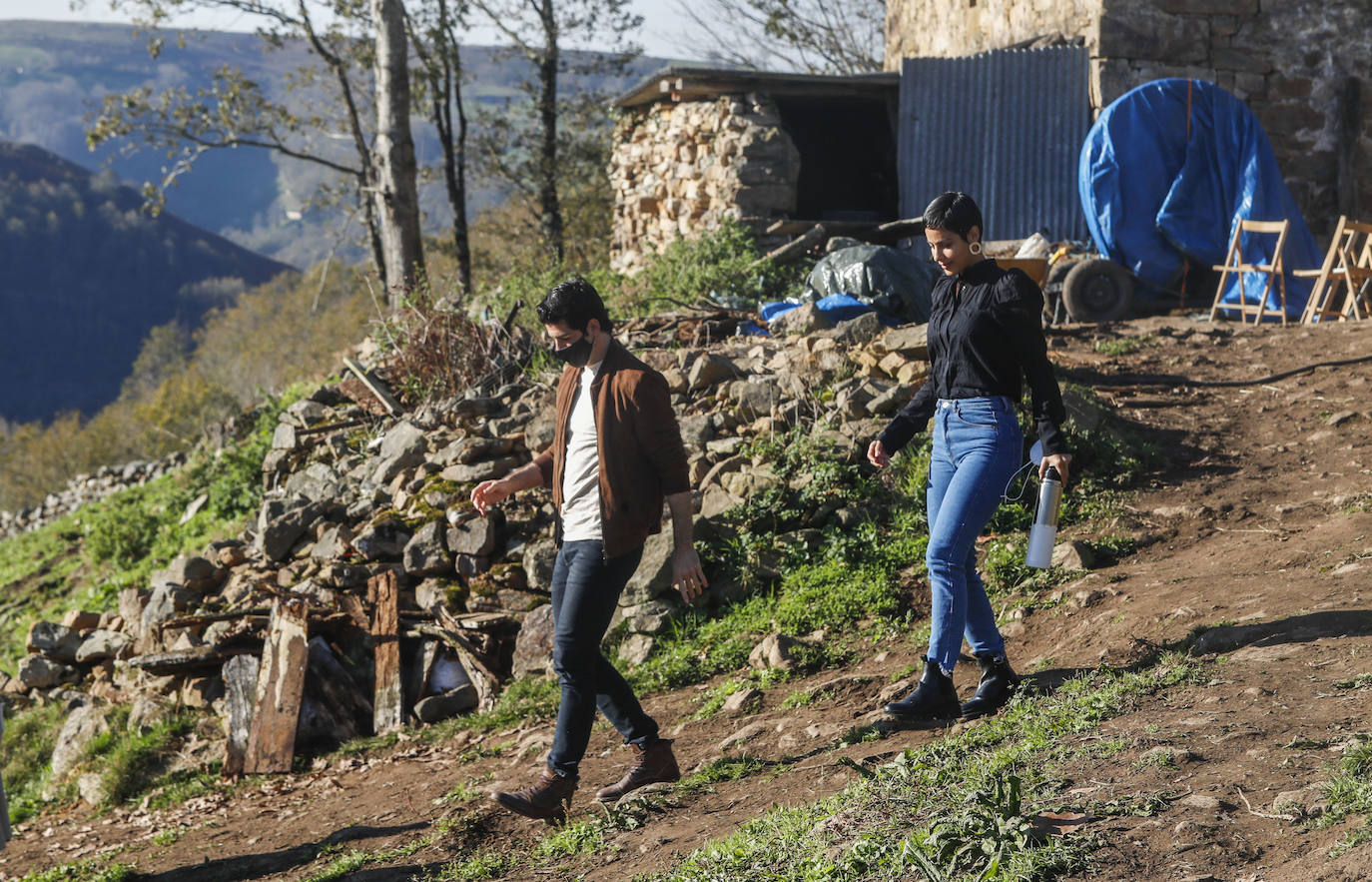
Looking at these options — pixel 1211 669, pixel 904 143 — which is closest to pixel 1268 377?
pixel 1211 669

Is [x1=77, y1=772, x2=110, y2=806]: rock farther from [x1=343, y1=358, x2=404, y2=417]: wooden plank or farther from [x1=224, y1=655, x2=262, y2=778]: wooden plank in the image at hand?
[x1=343, y1=358, x2=404, y2=417]: wooden plank

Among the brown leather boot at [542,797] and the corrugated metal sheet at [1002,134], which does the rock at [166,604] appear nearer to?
the brown leather boot at [542,797]

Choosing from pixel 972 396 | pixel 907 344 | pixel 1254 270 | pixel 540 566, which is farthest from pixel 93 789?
pixel 1254 270

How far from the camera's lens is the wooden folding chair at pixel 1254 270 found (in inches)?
410

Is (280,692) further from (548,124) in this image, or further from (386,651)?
(548,124)

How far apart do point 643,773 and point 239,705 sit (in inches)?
116

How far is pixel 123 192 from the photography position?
108812mm

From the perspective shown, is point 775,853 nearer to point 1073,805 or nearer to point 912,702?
point 1073,805

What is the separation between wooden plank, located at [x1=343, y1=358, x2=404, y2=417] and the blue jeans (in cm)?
656

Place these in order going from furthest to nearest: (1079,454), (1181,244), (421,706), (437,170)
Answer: (437,170) < (1181,244) < (1079,454) < (421,706)

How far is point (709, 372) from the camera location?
26.5 ft

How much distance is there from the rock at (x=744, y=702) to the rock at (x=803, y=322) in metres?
4.05

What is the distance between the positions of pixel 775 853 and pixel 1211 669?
171 cm

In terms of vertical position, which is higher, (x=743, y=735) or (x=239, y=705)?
(x=743, y=735)
